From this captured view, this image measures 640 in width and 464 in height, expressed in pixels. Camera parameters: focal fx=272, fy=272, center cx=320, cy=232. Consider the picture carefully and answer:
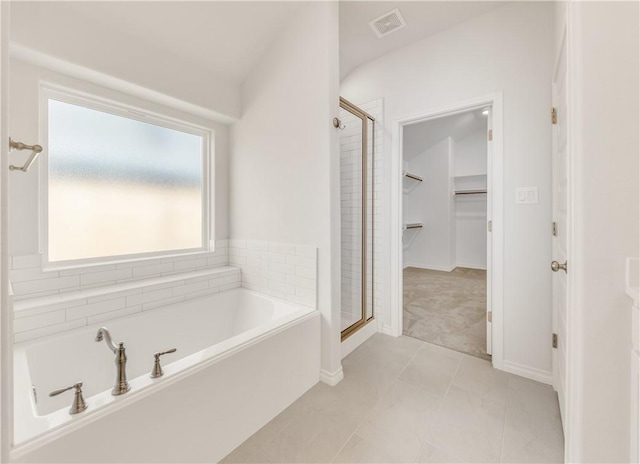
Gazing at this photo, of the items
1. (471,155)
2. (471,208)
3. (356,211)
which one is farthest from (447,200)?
(356,211)

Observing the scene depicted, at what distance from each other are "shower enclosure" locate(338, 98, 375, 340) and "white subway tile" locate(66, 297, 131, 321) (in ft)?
5.75

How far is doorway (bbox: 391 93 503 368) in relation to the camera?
2.09m

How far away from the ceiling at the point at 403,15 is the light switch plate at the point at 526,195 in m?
1.40

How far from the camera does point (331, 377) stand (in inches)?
74.6

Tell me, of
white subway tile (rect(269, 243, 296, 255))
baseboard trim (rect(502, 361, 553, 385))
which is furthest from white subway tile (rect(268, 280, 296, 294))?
baseboard trim (rect(502, 361, 553, 385))

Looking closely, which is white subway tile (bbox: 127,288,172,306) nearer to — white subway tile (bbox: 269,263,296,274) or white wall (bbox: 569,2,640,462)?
white subway tile (bbox: 269,263,296,274)

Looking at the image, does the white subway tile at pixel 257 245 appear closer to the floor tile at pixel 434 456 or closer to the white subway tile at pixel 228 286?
the white subway tile at pixel 228 286

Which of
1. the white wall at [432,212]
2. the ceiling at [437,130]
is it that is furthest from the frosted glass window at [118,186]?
the white wall at [432,212]

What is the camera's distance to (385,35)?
242 centimetres

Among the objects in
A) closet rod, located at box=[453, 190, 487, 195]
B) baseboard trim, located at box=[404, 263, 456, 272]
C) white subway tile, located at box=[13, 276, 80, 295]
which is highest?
closet rod, located at box=[453, 190, 487, 195]

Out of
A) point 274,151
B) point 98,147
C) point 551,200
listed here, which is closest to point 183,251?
point 98,147

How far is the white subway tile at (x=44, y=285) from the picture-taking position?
5.15ft

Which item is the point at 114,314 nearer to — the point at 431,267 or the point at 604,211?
the point at 604,211

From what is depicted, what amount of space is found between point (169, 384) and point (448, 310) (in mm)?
3053
